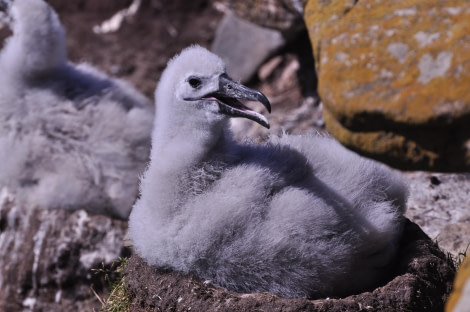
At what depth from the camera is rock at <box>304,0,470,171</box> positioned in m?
2.34

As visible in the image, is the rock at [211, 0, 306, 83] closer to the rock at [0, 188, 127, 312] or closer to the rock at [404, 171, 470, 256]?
the rock at [404, 171, 470, 256]

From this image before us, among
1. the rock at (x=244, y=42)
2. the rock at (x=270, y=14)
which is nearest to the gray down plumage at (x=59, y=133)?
the rock at (x=270, y=14)

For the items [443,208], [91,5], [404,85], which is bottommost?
[91,5]

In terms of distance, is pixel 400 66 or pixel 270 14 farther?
pixel 270 14

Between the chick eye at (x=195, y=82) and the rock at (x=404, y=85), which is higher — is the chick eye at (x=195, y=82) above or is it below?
below

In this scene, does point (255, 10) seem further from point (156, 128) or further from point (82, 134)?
point (156, 128)

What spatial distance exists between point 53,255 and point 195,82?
1.99m

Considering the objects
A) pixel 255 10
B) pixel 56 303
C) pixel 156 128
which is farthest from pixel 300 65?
pixel 156 128

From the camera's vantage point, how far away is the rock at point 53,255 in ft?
15.9

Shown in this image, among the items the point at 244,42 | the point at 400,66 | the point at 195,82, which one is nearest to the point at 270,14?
the point at 244,42

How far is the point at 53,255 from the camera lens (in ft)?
16.1

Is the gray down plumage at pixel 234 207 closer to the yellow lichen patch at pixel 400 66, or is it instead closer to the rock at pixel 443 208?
the yellow lichen patch at pixel 400 66

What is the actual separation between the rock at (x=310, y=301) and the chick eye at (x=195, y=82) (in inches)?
32.1

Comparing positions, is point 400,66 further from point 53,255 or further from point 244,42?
point 244,42
